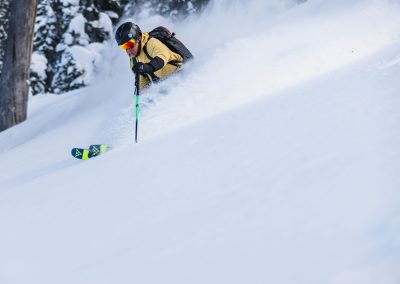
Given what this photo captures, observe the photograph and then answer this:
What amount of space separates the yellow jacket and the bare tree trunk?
12.3 feet

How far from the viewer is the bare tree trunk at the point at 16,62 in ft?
29.8

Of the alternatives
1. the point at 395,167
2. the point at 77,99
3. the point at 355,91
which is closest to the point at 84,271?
the point at 395,167

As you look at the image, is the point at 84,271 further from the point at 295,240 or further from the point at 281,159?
the point at 281,159

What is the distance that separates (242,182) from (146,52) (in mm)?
3924

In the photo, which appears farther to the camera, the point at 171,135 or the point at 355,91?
the point at 171,135

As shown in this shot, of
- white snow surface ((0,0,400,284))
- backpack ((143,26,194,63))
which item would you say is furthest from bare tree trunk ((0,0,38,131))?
backpack ((143,26,194,63))

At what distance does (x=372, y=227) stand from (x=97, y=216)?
5.33ft

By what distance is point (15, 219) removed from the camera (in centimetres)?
326

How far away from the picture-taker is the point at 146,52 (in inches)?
239

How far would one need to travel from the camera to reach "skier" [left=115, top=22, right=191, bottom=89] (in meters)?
5.77

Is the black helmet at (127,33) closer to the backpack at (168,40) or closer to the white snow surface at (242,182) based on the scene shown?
the backpack at (168,40)

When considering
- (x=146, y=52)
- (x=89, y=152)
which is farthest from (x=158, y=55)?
(x=89, y=152)

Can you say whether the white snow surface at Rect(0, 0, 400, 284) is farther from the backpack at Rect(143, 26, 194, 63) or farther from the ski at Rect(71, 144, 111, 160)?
the backpack at Rect(143, 26, 194, 63)

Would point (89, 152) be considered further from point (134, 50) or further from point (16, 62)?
point (16, 62)
